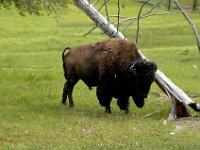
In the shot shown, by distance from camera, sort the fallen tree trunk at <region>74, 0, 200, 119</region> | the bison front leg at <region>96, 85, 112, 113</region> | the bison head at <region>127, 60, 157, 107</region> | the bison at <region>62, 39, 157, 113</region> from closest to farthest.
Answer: the bison head at <region>127, 60, 157, 107</region>
the bison at <region>62, 39, 157, 113</region>
the fallen tree trunk at <region>74, 0, 200, 119</region>
the bison front leg at <region>96, 85, 112, 113</region>

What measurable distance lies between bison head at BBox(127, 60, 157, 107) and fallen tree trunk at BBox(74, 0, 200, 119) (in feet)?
2.24

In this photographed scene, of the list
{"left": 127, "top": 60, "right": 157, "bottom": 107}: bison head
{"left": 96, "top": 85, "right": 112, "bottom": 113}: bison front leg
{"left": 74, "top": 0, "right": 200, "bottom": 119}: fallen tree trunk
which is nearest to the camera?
{"left": 127, "top": 60, "right": 157, "bottom": 107}: bison head

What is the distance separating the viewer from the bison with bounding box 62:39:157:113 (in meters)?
11.7

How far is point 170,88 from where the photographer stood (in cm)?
1227

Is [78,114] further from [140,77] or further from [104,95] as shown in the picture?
[140,77]

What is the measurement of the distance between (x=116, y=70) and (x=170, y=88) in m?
1.28

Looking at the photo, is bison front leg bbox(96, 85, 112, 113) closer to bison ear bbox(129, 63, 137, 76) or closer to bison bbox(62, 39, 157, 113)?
bison bbox(62, 39, 157, 113)

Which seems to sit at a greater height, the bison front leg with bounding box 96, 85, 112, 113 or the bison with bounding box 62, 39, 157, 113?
the bison with bounding box 62, 39, 157, 113

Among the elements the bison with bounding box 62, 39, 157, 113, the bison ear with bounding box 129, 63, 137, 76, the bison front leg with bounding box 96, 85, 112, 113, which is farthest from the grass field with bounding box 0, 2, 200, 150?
the bison ear with bounding box 129, 63, 137, 76

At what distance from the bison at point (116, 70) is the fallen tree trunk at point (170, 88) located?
0.47 m

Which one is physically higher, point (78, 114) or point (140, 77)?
point (140, 77)

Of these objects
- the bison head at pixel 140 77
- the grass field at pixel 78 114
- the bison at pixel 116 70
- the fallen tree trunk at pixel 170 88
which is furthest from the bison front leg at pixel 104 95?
the fallen tree trunk at pixel 170 88

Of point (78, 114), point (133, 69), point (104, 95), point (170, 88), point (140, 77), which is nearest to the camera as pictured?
point (133, 69)

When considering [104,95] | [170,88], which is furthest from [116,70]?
[170,88]
